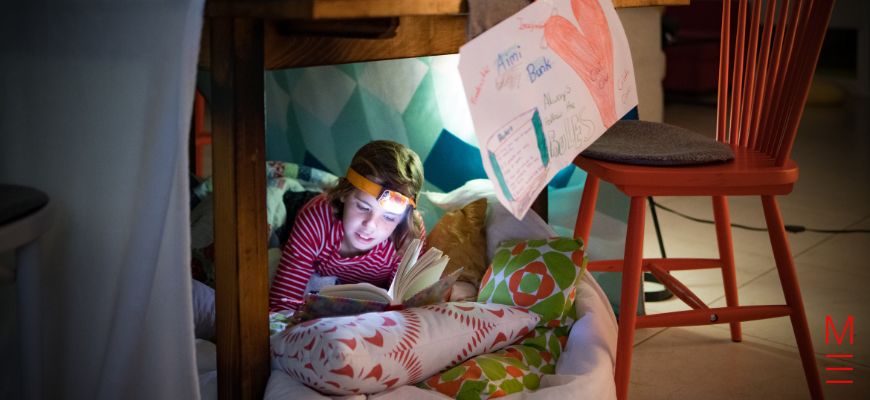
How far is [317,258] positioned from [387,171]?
252 millimetres

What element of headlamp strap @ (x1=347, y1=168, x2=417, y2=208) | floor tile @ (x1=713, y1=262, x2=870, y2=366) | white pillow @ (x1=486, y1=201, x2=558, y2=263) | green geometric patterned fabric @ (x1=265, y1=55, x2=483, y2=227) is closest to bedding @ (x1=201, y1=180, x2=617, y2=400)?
white pillow @ (x1=486, y1=201, x2=558, y2=263)

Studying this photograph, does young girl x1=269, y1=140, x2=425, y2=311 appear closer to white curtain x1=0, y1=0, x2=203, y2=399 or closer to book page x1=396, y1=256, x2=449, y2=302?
book page x1=396, y1=256, x2=449, y2=302

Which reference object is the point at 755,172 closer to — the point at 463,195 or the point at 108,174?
the point at 463,195

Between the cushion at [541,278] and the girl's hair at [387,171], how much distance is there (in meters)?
0.23

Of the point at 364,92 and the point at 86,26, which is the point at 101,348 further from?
the point at 364,92

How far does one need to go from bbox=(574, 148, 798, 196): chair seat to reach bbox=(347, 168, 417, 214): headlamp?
1.35 ft

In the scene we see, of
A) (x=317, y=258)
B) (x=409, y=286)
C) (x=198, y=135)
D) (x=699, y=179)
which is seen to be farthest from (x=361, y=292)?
(x=198, y=135)

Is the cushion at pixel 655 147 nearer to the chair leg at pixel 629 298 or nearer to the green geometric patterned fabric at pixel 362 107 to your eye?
the chair leg at pixel 629 298

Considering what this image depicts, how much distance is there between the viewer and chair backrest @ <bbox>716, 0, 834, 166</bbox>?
5.51 feet

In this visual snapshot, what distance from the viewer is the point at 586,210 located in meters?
2.10

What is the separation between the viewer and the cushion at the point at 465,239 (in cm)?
206

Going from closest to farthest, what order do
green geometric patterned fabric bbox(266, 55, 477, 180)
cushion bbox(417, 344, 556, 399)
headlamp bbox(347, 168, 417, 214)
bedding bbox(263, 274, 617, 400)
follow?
1. bedding bbox(263, 274, 617, 400)
2. cushion bbox(417, 344, 556, 399)
3. headlamp bbox(347, 168, 417, 214)
4. green geometric patterned fabric bbox(266, 55, 477, 180)

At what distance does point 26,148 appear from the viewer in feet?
4.35

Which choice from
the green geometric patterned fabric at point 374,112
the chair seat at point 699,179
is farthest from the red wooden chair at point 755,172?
the green geometric patterned fabric at point 374,112
